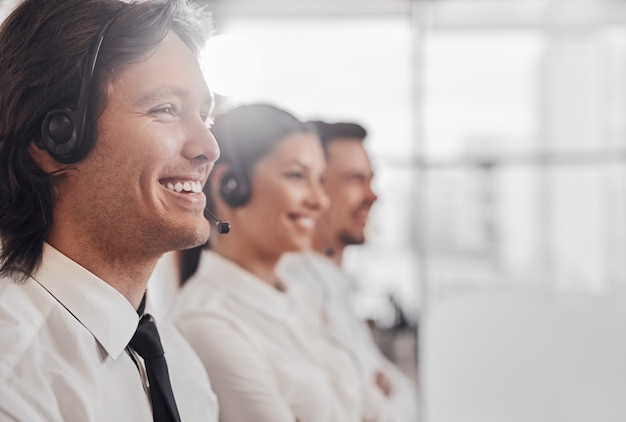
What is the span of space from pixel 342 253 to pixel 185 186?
2.45ft

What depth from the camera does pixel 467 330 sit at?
2287 mm

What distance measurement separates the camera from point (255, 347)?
3.00ft

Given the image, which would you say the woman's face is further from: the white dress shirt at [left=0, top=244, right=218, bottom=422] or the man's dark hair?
the white dress shirt at [left=0, top=244, right=218, bottom=422]

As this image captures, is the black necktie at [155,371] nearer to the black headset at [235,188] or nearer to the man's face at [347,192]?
the black headset at [235,188]

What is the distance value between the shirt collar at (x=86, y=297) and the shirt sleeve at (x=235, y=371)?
0.61 ft

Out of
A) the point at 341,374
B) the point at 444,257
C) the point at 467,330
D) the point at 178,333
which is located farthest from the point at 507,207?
the point at 178,333

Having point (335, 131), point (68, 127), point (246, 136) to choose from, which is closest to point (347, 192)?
point (335, 131)

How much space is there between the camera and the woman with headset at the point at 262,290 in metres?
0.83

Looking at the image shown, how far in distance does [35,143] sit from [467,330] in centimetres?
195

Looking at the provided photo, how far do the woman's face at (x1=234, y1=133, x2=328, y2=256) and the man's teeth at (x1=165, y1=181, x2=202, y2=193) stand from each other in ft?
0.88

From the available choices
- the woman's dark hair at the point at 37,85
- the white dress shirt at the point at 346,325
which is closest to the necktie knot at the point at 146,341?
the woman's dark hair at the point at 37,85

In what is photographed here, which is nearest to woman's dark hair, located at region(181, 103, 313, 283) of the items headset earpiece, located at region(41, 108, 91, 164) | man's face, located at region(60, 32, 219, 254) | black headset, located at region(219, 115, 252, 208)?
black headset, located at region(219, 115, 252, 208)

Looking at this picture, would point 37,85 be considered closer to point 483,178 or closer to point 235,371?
point 235,371

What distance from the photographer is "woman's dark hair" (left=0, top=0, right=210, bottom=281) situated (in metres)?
0.56
